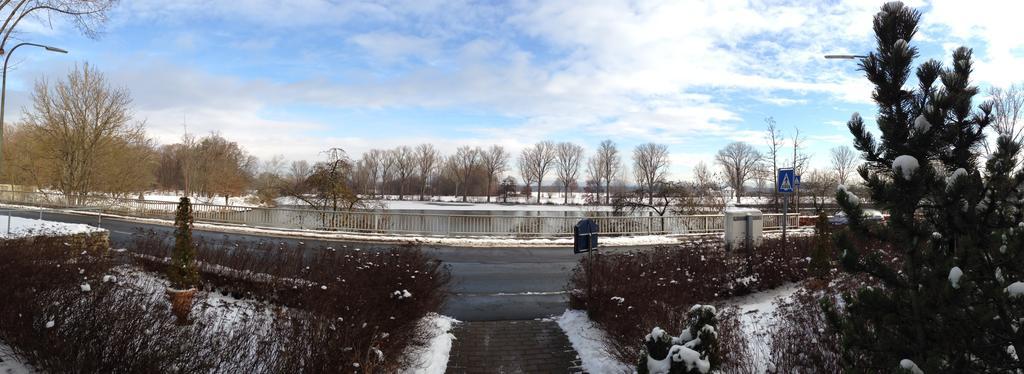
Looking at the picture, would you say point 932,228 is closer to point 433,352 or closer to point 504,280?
point 433,352

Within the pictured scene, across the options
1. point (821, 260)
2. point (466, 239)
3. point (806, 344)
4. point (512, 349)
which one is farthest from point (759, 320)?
point (466, 239)

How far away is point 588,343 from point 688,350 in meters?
3.23

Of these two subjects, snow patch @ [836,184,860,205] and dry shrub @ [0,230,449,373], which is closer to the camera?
snow patch @ [836,184,860,205]

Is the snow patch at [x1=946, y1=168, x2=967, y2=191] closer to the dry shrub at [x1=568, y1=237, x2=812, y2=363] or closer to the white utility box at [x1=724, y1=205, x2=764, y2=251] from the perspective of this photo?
the dry shrub at [x1=568, y1=237, x2=812, y2=363]

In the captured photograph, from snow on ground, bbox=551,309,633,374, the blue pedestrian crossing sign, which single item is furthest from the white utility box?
snow on ground, bbox=551,309,633,374

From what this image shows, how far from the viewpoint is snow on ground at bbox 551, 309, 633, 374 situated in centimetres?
521

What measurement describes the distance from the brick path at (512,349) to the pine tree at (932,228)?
324 cm

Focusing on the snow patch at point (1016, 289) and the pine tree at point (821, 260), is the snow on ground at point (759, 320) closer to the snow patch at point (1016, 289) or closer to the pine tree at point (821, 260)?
the pine tree at point (821, 260)

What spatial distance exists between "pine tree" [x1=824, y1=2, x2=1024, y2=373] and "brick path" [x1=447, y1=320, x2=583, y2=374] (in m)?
3.24

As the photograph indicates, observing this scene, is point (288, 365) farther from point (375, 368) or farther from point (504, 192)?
point (504, 192)

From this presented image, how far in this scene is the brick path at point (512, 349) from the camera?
5.38m

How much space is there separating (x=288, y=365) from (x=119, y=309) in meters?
1.77

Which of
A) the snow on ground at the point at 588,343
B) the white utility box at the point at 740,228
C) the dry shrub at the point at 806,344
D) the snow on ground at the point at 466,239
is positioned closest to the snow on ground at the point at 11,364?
the snow on ground at the point at 588,343

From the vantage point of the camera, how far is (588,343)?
601 cm
